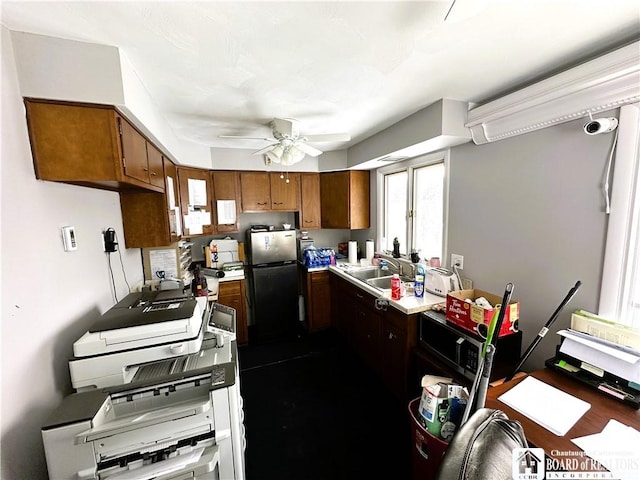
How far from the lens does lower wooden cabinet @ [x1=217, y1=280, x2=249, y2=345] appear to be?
9.39ft

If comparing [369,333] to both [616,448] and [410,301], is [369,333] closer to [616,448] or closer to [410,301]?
[410,301]

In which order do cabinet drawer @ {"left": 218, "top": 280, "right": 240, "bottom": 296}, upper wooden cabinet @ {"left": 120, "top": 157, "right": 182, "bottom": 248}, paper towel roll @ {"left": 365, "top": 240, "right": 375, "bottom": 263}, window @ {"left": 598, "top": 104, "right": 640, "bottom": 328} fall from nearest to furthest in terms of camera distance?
1. window @ {"left": 598, "top": 104, "right": 640, "bottom": 328}
2. upper wooden cabinet @ {"left": 120, "top": 157, "right": 182, "bottom": 248}
3. cabinet drawer @ {"left": 218, "top": 280, "right": 240, "bottom": 296}
4. paper towel roll @ {"left": 365, "top": 240, "right": 375, "bottom": 263}

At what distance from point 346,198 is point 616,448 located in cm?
280

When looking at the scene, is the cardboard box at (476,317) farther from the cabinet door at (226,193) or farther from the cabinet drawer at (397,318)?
the cabinet door at (226,193)

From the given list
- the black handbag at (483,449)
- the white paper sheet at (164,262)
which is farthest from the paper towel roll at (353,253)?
the black handbag at (483,449)

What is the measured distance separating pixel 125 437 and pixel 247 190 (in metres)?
2.59

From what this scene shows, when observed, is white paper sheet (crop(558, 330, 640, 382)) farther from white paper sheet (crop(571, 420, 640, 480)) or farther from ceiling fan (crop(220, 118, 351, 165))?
ceiling fan (crop(220, 118, 351, 165))

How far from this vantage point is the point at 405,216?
288 cm

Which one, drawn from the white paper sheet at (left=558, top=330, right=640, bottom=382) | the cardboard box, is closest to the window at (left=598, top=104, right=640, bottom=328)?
the white paper sheet at (left=558, top=330, right=640, bottom=382)

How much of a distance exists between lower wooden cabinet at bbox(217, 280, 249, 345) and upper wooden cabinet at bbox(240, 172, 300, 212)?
931 millimetres

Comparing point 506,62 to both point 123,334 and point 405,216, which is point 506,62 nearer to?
point 405,216

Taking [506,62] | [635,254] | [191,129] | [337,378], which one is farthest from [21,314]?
[635,254]

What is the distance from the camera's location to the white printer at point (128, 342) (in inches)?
44.4

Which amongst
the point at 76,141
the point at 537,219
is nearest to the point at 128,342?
the point at 76,141
